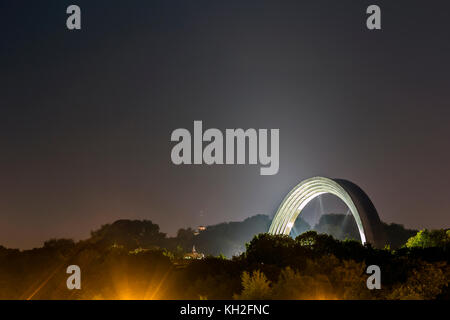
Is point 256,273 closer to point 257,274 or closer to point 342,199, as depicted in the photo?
point 257,274

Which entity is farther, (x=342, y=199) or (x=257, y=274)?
(x=342, y=199)

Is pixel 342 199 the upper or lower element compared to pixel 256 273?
upper

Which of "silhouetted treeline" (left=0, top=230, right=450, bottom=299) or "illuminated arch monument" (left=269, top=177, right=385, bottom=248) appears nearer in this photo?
"silhouetted treeline" (left=0, top=230, right=450, bottom=299)

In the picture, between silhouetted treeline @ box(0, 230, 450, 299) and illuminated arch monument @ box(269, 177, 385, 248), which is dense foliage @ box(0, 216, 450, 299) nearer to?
silhouetted treeline @ box(0, 230, 450, 299)

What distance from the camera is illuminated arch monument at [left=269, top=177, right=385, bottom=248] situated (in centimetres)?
3906

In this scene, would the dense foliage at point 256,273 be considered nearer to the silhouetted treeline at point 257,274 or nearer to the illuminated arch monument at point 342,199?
the silhouetted treeline at point 257,274

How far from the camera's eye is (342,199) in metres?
44.2

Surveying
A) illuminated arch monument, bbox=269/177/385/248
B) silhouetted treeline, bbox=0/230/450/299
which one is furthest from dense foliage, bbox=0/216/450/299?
illuminated arch monument, bbox=269/177/385/248

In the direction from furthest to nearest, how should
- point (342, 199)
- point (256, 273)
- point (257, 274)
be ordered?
point (342, 199) < point (256, 273) < point (257, 274)

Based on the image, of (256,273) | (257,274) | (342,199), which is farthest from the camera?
(342,199)

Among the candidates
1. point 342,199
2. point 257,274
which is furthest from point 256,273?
point 342,199

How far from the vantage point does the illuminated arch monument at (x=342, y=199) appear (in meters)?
39.1
